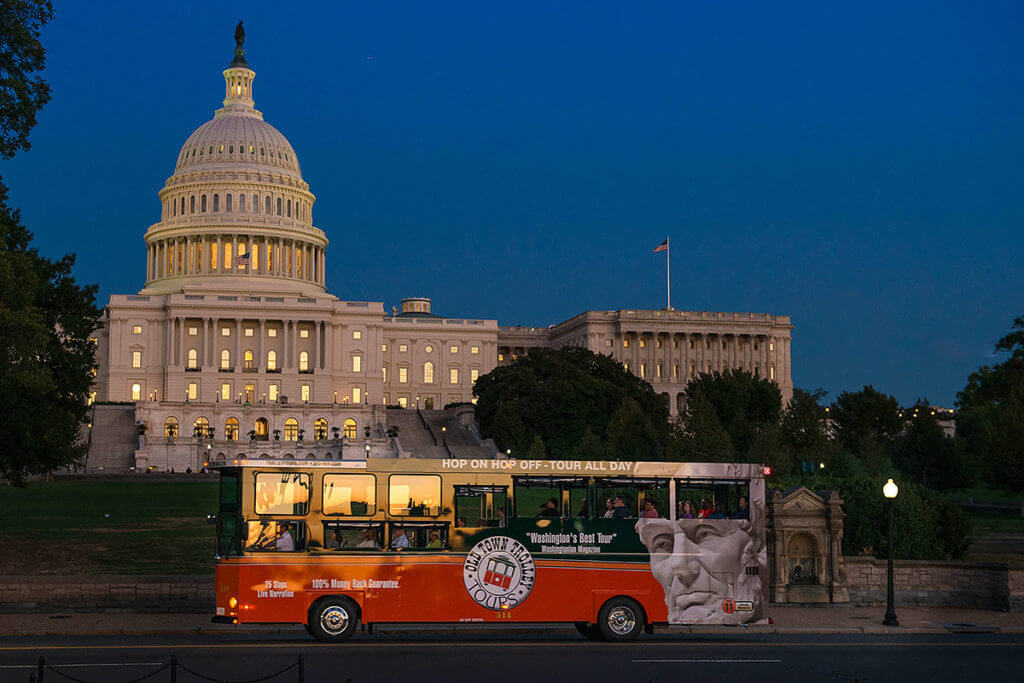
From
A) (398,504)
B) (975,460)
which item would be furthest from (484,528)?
(975,460)

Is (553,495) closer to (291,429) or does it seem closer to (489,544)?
(489,544)

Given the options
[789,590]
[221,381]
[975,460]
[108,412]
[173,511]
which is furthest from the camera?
[221,381]

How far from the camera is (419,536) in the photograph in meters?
25.7

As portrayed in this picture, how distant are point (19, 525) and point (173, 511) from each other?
9640 millimetres

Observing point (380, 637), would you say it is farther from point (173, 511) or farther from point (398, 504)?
point (173, 511)

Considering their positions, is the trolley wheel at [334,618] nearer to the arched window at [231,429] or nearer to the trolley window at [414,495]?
the trolley window at [414,495]

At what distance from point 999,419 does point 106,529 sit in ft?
133

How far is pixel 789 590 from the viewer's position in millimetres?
32312

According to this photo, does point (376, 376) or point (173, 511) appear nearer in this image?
point (173, 511)

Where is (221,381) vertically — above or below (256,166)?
below

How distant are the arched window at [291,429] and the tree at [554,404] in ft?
76.9

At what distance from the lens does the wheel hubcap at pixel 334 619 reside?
25375 millimetres

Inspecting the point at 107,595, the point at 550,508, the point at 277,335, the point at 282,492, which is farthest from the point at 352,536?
the point at 277,335

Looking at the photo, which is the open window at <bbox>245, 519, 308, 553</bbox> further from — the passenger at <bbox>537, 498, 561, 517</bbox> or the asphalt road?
the passenger at <bbox>537, 498, 561, 517</bbox>
